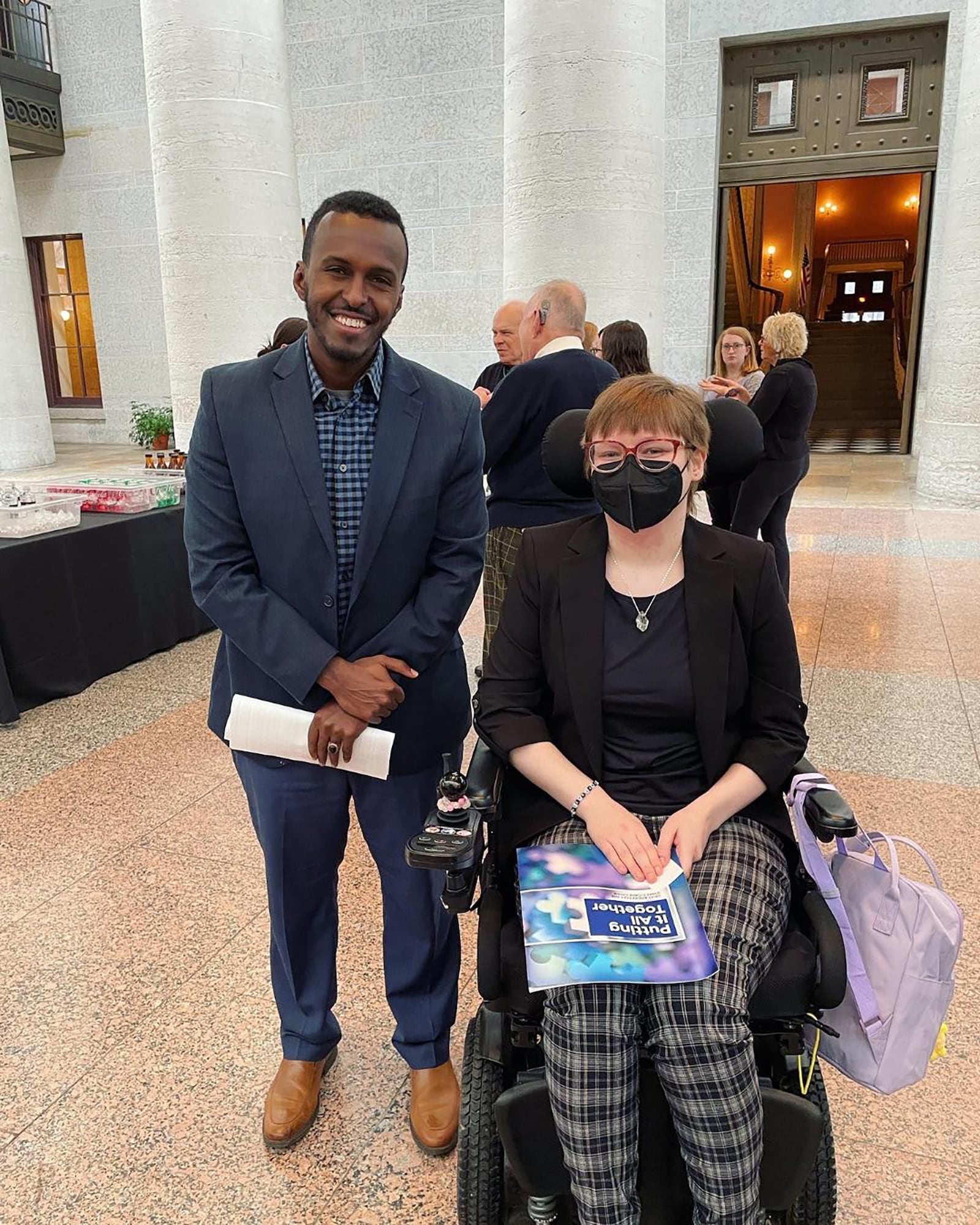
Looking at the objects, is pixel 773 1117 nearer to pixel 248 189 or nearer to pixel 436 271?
pixel 248 189

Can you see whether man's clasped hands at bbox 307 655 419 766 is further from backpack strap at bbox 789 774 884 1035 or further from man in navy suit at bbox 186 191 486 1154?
backpack strap at bbox 789 774 884 1035

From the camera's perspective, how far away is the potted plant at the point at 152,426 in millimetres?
8570

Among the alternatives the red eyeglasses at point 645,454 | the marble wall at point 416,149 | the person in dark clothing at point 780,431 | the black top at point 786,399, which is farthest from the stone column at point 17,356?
the red eyeglasses at point 645,454

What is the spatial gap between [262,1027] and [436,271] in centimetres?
1190

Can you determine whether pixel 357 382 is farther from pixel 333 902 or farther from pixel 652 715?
pixel 333 902

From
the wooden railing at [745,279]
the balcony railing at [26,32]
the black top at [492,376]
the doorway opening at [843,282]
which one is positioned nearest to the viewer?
the black top at [492,376]

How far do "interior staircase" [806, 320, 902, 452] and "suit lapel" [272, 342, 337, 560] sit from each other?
1459 centimetres

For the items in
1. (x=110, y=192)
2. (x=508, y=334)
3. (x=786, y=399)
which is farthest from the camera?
(x=110, y=192)

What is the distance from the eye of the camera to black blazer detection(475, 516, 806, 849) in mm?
1800

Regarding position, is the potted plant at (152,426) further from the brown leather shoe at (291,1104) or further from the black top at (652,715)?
the black top at (652,715)

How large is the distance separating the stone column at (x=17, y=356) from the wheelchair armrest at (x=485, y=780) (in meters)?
12.3

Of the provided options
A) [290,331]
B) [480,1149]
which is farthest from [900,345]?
[480,1149]

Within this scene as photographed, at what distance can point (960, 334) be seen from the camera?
8695 mm

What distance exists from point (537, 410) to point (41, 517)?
267 cm
